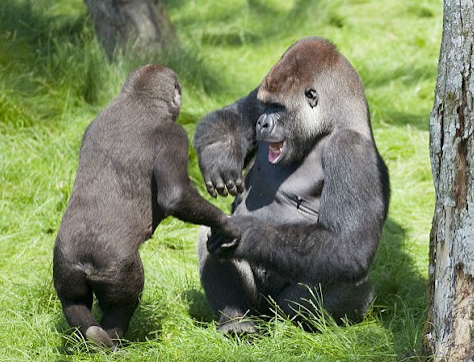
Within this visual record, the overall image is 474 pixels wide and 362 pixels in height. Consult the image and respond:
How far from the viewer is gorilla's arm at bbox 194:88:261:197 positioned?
3979 millimetres

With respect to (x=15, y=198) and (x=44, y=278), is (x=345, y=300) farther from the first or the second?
(x=15, y=198)

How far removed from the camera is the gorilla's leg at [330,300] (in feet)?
12.9

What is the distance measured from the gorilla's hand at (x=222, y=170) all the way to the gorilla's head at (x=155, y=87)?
29cm

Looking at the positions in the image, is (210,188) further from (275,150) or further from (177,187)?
(177,187)

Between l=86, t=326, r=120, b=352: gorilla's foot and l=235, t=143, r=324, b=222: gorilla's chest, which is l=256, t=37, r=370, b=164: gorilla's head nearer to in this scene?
l=235, t=143, r=324, b=222: gorilla's chest

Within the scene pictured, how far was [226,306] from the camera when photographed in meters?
4.02

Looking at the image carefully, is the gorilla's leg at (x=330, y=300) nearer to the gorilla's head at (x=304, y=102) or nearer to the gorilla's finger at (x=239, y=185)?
the gorilla's finger at (x=239, y=185)

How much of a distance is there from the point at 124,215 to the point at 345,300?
115 centimetres

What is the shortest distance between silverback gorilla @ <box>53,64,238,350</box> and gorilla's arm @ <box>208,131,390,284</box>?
0.65 feet

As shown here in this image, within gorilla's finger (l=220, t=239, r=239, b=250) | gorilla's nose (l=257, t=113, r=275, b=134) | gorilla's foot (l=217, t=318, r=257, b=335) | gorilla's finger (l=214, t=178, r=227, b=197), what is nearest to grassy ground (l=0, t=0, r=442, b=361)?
gorilla's foot (l=217, t=318, r=257, b=335)

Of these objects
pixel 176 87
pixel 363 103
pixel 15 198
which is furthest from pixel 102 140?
pixel 15 198

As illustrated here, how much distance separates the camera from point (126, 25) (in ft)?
23.0

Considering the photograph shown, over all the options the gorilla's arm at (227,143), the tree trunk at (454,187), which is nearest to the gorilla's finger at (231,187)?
the gorilla's arm at (227,143)

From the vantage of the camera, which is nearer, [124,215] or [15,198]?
[124,215]
